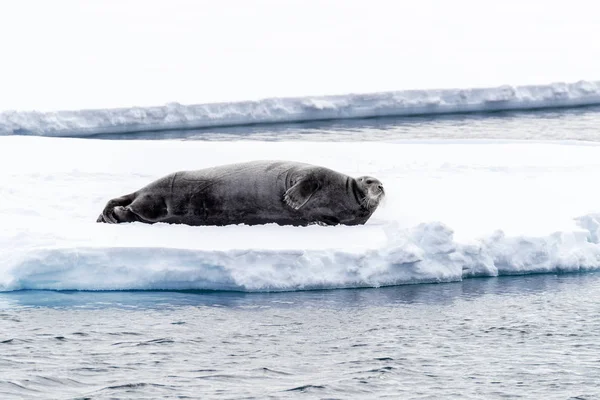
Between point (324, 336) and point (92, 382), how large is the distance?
130 cm

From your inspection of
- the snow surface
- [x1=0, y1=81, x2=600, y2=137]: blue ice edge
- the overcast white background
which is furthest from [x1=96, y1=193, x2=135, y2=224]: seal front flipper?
the overcast white background

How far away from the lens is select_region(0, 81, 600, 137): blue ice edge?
653 inches

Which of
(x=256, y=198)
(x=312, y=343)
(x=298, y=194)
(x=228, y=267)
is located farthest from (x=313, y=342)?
(x=256, y=198)

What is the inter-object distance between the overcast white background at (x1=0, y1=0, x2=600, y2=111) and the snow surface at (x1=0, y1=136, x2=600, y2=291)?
380 inches

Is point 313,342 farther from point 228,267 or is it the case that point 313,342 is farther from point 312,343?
point 228,267

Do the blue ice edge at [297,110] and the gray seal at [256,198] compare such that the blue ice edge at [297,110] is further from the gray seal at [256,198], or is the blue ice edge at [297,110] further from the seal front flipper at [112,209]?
the gray seal at [256,198]

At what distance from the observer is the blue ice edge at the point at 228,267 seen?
6500 millimetres

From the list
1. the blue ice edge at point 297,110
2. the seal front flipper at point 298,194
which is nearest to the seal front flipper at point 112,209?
the seal front flipper at point 298,194

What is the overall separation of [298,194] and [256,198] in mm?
309

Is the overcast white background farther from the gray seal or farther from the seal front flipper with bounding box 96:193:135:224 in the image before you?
the gray seal

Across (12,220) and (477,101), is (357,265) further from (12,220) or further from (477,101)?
(477,101)

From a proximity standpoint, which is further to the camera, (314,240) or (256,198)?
(256,198)

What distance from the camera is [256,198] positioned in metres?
7.30

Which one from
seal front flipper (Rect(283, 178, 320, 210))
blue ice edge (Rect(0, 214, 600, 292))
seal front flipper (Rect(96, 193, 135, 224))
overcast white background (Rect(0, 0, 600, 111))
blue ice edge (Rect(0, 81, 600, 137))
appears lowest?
blue ice edge (Rect(0, 214, 600, 292))
